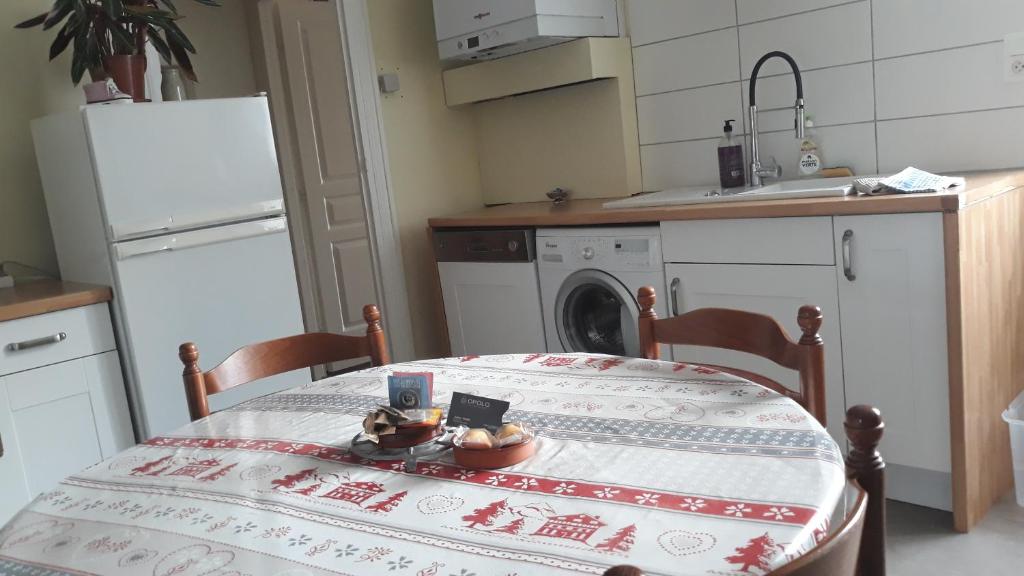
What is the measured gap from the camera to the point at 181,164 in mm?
2824

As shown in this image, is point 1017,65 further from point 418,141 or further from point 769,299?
point 418,141

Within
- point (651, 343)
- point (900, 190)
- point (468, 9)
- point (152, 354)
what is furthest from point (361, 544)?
point (468, 9)

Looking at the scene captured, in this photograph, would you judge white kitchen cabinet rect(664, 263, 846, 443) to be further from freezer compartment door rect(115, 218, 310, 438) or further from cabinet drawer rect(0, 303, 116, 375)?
cabinet drawer rect(0, 303, 116, 375)

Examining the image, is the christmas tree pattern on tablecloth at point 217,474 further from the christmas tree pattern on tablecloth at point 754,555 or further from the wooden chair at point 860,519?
the wooden chair at point 860,519

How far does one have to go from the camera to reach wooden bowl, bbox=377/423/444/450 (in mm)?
1266

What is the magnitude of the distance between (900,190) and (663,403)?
123 cm

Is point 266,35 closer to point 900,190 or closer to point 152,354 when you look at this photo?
point 152,354

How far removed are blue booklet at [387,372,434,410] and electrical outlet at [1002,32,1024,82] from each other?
212 centimetres

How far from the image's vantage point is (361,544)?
1.00 metres

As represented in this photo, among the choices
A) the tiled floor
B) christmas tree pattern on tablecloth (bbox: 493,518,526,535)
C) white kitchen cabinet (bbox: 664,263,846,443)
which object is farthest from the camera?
white kitchen cabinet (bbox: 664,263,846,443)

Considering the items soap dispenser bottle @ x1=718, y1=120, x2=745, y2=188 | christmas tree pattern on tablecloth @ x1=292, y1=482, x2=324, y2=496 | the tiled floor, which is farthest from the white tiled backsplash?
christmas tree pattern on tablecloth @ x1=292, y1=482, x2=324, y2=496

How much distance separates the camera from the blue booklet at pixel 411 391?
1351 millimetres

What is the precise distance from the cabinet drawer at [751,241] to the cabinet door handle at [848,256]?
43mm

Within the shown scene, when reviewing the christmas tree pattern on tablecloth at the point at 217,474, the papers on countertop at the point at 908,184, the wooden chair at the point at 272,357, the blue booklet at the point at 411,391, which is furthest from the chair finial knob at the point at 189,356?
the papers on countertop at the point at 908,184
